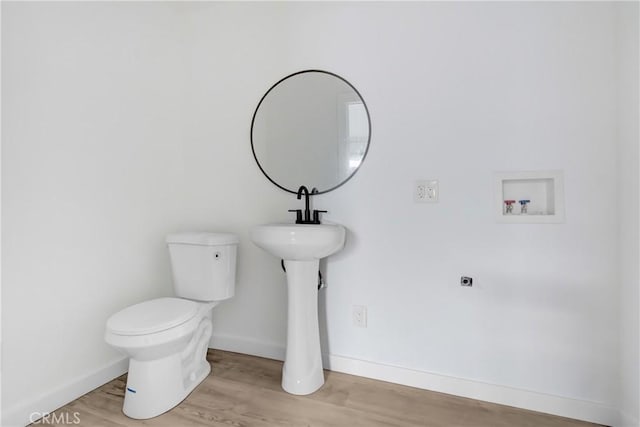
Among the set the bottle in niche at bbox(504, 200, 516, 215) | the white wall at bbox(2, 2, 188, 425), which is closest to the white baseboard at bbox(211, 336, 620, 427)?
the bottle in niche at bbox(504, 200, 516, 215)

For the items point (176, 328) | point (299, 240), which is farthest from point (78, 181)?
point (299, 240)

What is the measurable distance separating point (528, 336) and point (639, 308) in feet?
1.36

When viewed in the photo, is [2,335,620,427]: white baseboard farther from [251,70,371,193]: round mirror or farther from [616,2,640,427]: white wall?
[251,70,371,193]: round mirror

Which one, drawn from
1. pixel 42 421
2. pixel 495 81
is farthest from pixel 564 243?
pixel 42 421

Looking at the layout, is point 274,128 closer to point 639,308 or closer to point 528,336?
point 528,336

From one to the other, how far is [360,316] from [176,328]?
3.02 feet

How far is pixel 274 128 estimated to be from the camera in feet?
6.50

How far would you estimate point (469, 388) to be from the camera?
159 centimetres

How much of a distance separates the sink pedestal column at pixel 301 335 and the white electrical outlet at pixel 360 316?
0.83ft

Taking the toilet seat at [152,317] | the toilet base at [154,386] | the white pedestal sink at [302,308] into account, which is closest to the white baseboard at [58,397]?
the toilet base at [154,386]

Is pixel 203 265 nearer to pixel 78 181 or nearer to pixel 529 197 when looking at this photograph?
pixel 78 181

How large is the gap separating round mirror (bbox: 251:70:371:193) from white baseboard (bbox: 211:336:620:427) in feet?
3.20

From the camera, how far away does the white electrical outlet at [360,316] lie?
5.87ft

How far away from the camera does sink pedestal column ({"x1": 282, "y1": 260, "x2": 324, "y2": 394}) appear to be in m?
1.63
